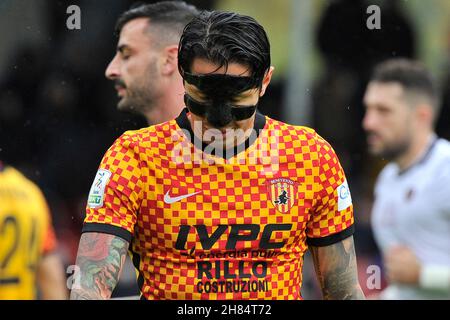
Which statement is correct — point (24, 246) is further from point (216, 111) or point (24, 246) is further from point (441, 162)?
point (216, 111)

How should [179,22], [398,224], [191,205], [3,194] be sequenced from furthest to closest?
[398,224] < [3,194] < [179,22] < [191,205]

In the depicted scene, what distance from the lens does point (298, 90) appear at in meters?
7.81

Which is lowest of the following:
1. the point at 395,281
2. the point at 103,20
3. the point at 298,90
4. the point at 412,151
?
the point at 395,281

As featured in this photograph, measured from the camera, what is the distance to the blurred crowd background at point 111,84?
6.66 metres

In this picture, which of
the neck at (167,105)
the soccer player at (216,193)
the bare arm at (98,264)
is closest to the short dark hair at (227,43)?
the soccer player at (216,193)

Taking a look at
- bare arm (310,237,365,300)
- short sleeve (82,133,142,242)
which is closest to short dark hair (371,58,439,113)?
bare arm (310,237,365,300)

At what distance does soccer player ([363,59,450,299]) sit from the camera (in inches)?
282

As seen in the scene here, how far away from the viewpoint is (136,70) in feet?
16.0

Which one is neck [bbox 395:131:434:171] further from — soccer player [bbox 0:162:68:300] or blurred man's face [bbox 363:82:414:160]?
soccer player [bbox 0:162:68:300]

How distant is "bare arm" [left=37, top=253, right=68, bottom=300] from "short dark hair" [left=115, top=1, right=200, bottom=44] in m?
2.15

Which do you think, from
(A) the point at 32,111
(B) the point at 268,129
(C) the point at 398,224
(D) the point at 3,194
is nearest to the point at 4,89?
(A) the point at 32,111

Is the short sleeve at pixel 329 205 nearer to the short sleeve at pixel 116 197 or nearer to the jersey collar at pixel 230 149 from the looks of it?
the jersey collar at pixel 230 149

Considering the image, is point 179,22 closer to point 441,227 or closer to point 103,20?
point 103,20
